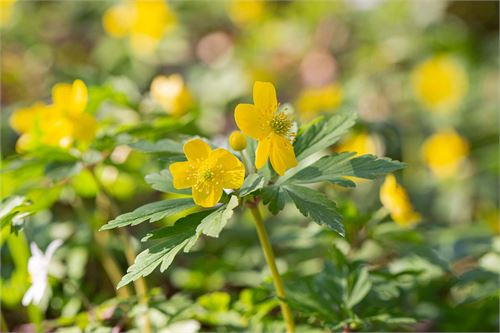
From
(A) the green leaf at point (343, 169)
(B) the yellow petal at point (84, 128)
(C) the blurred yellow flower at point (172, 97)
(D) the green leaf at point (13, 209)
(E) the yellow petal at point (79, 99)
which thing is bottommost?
(A) the green leaf at point (343, 169)

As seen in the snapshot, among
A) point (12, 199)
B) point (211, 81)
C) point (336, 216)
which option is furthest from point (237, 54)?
point (336, 216)

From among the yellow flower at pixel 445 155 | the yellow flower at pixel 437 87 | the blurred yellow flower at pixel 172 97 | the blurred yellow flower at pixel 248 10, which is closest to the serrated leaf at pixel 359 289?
the blurred yellow flower at pixel 172 97

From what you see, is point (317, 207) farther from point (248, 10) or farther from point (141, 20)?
point (248, 10)

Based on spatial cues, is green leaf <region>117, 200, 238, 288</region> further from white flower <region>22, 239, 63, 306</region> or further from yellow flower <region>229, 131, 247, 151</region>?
white flower <region>22, 239, 63, 306</region>

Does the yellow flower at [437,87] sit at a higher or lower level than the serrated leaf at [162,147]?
higher

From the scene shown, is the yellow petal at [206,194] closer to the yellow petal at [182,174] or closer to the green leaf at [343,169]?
the yellow petal at [182,174]

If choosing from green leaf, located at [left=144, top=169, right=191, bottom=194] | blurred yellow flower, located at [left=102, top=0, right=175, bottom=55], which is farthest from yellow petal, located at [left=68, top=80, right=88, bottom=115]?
blurred yellow flower, located at [left=102, top=0, right=175, bottom=55]

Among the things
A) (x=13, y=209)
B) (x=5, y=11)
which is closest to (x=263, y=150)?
(x=13, y=209)

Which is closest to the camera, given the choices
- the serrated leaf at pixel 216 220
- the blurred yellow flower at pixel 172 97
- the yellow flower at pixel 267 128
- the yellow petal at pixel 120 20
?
the serrated leaf at pixel 216 220
